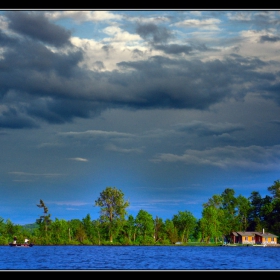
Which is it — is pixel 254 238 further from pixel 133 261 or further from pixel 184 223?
pixel 133 261

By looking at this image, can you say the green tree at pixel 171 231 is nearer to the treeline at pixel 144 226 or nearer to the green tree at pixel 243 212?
the treeline at pixel 144 226

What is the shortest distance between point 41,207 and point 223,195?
3220cm

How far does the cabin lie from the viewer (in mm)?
87062

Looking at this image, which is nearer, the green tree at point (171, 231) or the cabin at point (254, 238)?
the green tree at point (171, 231)

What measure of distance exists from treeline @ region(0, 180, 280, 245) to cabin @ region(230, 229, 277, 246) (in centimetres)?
98

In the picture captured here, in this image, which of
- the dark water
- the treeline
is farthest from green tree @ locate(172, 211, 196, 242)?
the dark water

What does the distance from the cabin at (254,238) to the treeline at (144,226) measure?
98 centimetres

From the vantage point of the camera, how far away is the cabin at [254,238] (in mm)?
87062

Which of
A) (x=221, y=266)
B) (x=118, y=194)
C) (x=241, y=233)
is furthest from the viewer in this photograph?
(x=241, y=233)

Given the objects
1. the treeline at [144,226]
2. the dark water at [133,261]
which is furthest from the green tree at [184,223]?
the dark water at [133,261]
